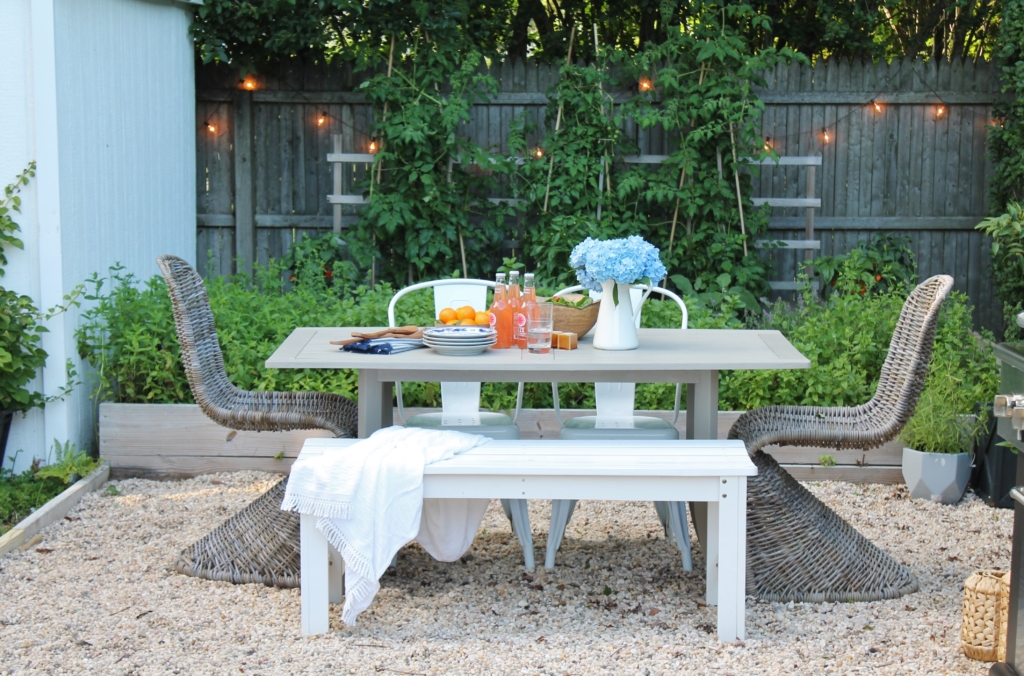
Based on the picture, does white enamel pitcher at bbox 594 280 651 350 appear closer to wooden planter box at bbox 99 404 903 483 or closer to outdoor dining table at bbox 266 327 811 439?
outdoor dining table at bbox 266 327 811 439

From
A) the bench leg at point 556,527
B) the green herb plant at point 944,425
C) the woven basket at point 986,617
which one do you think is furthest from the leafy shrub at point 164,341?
the woven basket at point 986,617

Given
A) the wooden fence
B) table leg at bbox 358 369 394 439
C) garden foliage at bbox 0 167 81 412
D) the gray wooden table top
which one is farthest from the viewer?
the wooden fence

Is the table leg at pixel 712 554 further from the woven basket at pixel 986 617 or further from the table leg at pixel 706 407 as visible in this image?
the woven basket at pixel 986 617

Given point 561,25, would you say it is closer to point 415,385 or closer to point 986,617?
point 415,385

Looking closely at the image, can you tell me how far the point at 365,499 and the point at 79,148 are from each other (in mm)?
2419

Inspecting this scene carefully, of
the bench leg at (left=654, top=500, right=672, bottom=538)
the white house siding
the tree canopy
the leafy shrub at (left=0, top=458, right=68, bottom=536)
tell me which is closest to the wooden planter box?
the leafy shrub at (left=0, top=458, right=68, bottom=536)

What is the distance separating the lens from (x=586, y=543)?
3844mm

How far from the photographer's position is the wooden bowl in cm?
344

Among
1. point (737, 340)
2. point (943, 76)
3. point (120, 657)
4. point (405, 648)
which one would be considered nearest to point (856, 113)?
point (943, 76)

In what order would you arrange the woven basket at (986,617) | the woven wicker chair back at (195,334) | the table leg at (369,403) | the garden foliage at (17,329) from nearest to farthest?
the woven basket at (986,617)
the table leg at (369,403)
the woven wicker chair back at (195,334)
the garden foliage at (17,329)

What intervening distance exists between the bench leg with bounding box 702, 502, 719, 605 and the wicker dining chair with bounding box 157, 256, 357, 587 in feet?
3.79

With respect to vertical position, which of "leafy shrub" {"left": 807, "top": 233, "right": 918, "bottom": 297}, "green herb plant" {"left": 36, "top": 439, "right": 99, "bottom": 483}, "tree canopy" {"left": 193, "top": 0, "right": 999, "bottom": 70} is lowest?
"green herb plant" {"left": 36, "top": 439, "right": 99, "bottom": 483}

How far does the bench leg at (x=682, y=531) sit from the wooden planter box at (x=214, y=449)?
104 cm

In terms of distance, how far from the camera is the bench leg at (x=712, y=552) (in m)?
3.07
